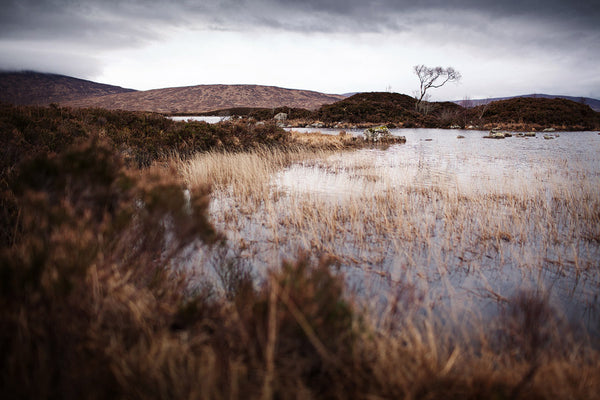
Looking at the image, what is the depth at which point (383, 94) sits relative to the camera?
55812 mm

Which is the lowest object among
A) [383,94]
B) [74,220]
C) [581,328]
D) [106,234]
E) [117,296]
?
[581,328]

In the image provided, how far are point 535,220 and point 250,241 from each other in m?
4.85

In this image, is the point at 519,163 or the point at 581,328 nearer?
the point at 581,328

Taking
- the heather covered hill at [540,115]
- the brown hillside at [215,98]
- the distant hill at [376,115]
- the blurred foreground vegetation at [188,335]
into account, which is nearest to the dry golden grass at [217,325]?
the blurred foreground vegetation at [188,335]

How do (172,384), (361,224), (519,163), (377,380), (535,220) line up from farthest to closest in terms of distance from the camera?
(519,163)
(535,220)
(361,224)
(377,380)
(172,384)

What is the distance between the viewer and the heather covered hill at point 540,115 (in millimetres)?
33281

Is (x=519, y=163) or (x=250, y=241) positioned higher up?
(x=519, y=163)

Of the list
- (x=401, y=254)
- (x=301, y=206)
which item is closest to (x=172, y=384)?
(x=401, y=254)

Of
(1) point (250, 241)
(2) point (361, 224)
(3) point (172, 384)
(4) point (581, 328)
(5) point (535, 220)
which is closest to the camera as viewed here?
(3) point (172, 384)

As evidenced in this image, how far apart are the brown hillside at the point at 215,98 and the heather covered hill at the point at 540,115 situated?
3191 cm

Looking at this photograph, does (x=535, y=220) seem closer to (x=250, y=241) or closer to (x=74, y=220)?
(x=250, y=241)

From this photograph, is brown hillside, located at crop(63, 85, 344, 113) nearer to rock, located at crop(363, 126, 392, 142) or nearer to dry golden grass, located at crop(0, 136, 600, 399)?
rock, located at crop(363, 126, 392, 142)

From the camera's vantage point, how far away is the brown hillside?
60.0 metres

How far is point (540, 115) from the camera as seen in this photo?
35781mm
